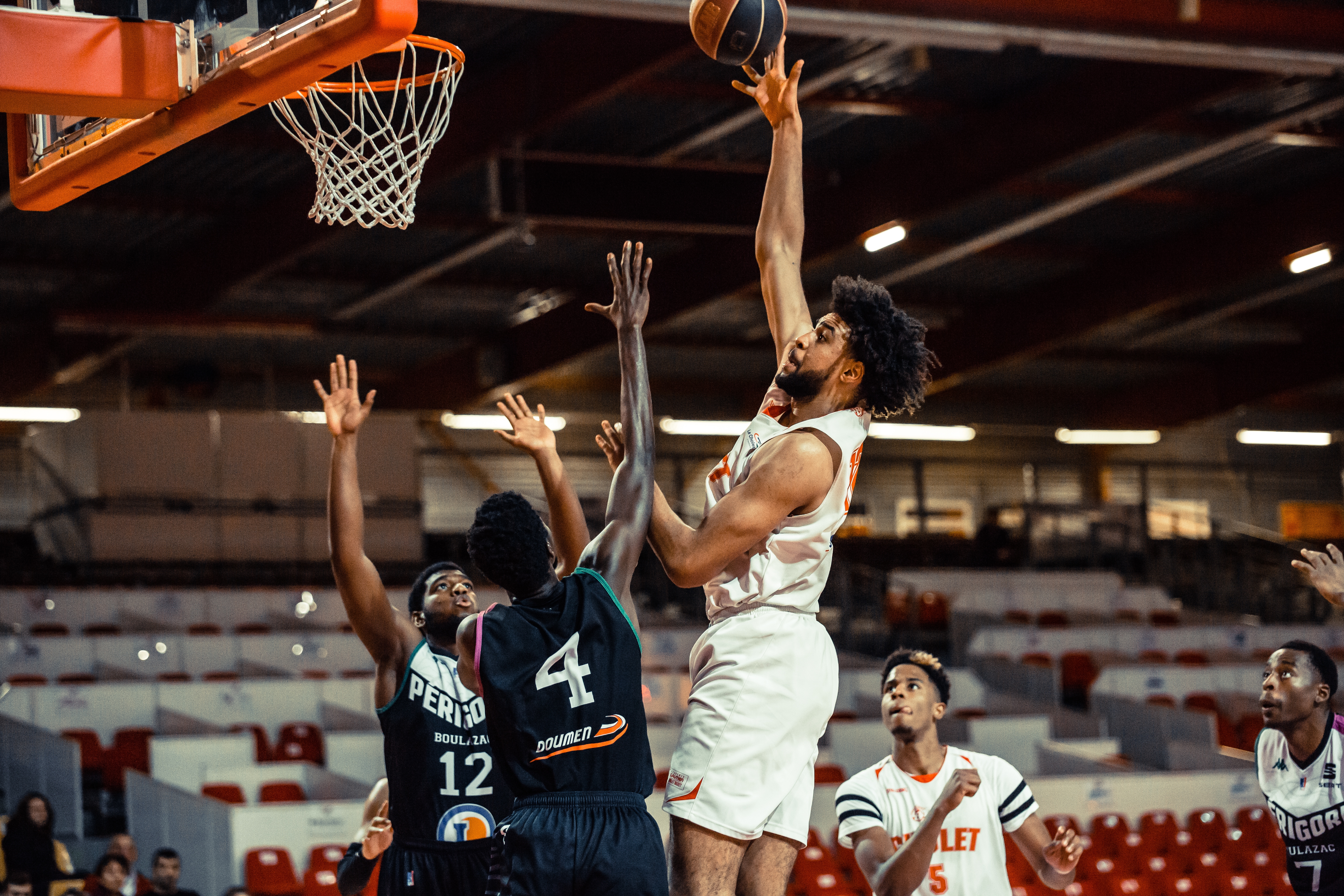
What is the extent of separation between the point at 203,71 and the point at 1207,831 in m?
9.04

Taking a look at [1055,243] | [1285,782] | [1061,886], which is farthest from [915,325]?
[1055,243]

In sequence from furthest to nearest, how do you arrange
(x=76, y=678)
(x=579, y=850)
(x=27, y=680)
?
1. (x=76, y=678)
2. (x=27, y=680)
3. (x=579, y=850)

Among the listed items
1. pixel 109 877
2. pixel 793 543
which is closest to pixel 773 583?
pixel 793 543

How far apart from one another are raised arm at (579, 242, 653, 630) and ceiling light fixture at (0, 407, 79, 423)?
72.1 ft

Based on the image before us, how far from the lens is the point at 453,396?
2461 cm

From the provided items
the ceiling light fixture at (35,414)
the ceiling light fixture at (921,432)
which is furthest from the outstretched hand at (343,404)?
the ceiling light fixture at (921,432)

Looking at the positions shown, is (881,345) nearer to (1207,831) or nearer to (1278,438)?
(1207,831)

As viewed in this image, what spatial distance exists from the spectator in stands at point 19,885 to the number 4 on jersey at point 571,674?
5.81 metres

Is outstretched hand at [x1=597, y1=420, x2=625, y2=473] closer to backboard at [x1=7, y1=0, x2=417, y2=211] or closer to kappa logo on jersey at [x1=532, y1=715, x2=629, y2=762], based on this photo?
kappa logo on jersey at [x1=532, y1=715, x2=629, y2=762]

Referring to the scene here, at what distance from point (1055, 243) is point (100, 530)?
13553 mm

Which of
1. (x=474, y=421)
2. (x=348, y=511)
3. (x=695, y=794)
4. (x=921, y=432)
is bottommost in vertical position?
(x=695, y=794)

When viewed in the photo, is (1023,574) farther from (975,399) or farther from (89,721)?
(89,721)

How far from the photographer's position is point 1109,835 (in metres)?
10.3

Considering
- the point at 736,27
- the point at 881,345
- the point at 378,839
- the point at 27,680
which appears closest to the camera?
the point at 881,345
